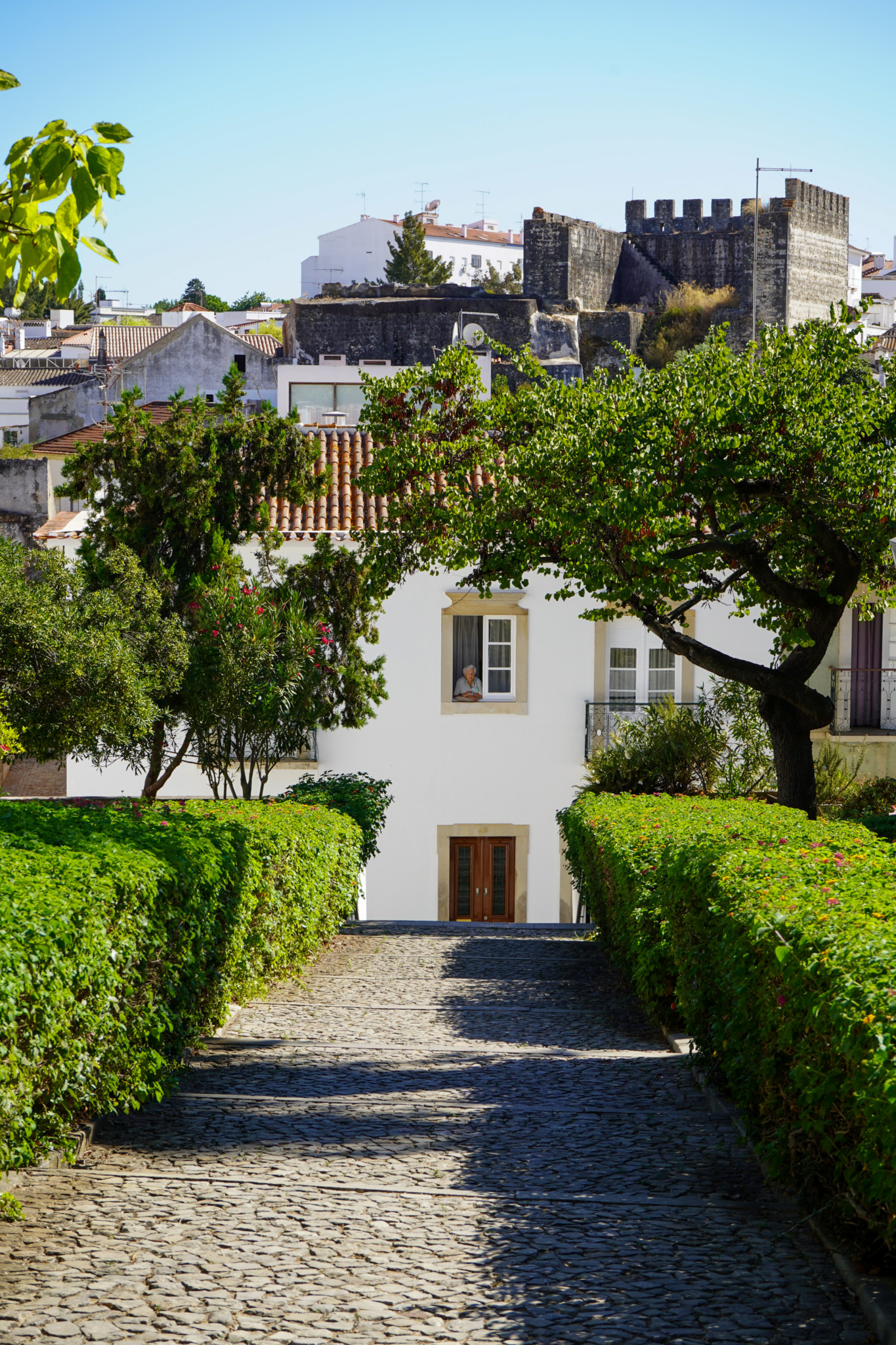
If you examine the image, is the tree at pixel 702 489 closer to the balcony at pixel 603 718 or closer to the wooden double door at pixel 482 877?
the balcony at pixel 603 718

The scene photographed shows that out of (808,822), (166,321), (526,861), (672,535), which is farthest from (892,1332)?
(166,321)

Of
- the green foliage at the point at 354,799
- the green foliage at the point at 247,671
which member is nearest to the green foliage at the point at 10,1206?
the green foliage at the point at 354,799

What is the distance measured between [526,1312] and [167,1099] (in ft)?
8.67

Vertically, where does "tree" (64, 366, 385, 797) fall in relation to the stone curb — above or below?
above

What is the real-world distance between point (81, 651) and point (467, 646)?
7.44m

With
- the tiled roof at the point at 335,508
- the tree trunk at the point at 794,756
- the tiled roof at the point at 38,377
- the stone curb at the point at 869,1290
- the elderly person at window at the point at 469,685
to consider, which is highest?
the tiled roof at the point at 38,377

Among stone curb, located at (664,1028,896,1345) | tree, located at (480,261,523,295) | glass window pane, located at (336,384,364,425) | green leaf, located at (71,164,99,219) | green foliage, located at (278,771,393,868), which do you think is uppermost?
tree, located at (480,261,523,295)

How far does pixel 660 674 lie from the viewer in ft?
63.2

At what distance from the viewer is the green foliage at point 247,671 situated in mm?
13992

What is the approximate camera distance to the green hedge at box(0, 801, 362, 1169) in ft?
13.6

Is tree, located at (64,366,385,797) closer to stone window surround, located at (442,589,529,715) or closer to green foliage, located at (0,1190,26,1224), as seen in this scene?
stone window surround, located at (442,589,529,715)

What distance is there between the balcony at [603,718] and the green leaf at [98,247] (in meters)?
16.1

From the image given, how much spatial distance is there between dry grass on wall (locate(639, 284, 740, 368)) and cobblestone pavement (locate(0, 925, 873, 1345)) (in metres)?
46.6

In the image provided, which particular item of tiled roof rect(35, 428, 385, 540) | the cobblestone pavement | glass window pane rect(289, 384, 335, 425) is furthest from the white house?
the cobblestone pavement
